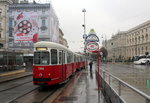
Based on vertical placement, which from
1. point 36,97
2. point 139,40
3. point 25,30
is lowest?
point 36,97

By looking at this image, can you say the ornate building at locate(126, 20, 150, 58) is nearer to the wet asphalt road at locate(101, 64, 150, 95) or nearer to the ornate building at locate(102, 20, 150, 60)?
the ornate building at locate(102, 20, 150, 60)

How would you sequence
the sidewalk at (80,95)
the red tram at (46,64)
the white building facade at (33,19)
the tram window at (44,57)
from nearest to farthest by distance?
the sidewalk at (80,95) < the red tram at (46,64) < the tram window at (44,57) < the white building facade at (33,19)

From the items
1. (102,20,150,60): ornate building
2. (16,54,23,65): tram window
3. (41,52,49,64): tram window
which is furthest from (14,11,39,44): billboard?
(102,20,150,60): ornate building

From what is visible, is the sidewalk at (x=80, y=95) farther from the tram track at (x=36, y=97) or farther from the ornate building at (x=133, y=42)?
the ornate building at (x=133, y=42)

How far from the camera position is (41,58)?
11023mm

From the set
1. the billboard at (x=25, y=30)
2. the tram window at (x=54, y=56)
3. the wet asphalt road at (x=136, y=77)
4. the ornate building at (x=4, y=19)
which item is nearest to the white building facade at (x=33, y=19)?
the billboard at (x=25, y=30)

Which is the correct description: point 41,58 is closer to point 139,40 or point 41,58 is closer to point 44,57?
point 44,57

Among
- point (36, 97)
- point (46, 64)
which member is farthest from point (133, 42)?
point (36, 97)

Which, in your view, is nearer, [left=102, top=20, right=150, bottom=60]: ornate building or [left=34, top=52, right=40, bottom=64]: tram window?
[left=34, top=52, right=40, bottom=64]: tram window

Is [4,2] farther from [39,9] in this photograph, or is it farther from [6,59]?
[6,59]

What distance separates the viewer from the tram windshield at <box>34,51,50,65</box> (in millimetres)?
10970

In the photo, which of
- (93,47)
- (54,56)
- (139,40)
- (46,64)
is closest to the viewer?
(93,47)

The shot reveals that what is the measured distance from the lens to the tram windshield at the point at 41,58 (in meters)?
11.0

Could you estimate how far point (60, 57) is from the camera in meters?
12.2
